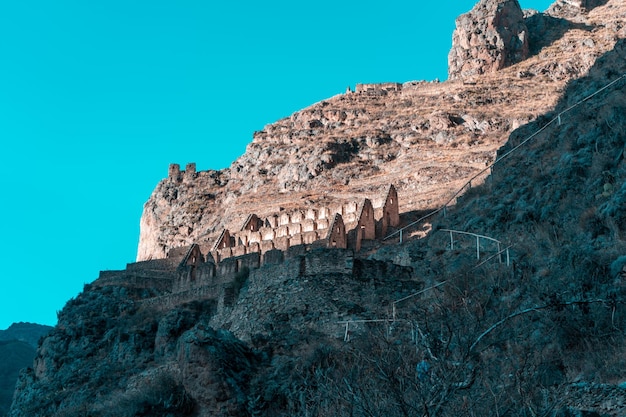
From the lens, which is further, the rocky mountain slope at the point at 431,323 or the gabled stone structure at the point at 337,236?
the gabled stone structure at the point at 337,236

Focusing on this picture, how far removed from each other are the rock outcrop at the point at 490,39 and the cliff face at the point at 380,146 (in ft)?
0.87

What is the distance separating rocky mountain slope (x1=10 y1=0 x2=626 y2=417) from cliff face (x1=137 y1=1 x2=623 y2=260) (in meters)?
13.2

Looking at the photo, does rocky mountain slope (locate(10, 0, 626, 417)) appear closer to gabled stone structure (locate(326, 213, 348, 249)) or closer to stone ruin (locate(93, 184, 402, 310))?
stone ruin (locate(93, 184, 402, 310))

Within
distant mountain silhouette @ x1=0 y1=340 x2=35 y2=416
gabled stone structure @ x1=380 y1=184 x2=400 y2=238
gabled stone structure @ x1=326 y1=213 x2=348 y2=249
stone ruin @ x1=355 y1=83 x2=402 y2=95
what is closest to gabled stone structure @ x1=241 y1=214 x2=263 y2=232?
gabled stone structure @ x1=380 y1=184 x2=400 y2=238

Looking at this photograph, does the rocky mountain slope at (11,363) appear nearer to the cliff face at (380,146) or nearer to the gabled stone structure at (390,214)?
the cliff face at (380,146)

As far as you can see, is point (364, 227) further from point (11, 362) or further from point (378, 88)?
point (378, 88)

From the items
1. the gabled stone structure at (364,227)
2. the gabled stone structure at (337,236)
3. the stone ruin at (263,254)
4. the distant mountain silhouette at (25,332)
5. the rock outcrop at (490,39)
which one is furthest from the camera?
the rock outcrop at (490,39)

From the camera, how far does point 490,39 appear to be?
102625mm

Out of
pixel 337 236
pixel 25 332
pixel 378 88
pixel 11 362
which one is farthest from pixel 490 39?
pixel 11 362

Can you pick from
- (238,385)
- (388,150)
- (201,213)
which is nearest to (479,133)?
(388,150)

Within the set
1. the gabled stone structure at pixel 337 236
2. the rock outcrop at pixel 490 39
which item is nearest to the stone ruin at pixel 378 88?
the rock outcrop at pixel 490 39

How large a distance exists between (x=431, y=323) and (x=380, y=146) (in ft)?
199

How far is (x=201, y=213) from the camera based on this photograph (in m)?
80.1

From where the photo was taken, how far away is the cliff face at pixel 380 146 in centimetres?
7250
